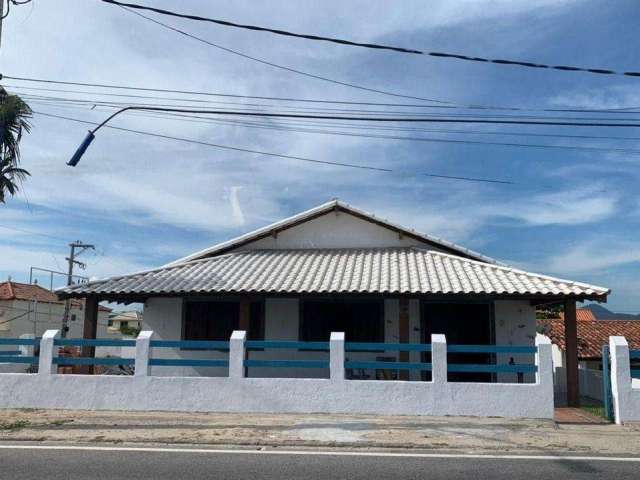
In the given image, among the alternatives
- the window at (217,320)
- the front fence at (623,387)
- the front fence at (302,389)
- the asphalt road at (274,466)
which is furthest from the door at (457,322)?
the asphalt road at (274,466)

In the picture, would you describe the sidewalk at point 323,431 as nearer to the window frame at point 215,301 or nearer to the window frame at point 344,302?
the window frame at point 344,302

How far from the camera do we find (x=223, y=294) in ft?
46.1

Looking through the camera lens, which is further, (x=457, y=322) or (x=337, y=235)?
(x=337, y=235)

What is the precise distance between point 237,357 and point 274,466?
182 inches

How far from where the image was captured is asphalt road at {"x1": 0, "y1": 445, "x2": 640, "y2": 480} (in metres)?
6.77

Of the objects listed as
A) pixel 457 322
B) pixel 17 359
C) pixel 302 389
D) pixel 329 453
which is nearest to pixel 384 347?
pixel 302 389

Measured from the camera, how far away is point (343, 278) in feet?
47.6

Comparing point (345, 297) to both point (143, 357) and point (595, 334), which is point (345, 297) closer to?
point (143, 357)

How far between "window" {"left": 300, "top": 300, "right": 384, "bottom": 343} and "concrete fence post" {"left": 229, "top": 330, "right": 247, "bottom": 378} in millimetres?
3739

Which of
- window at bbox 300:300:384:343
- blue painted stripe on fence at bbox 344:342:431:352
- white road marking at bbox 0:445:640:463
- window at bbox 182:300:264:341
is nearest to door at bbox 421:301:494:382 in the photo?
window at bbox 300:300:384:343

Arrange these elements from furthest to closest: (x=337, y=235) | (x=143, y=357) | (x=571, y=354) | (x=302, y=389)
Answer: (x=337, y=235) → (x=571, y=354) → (x=143, y=357) → (x=302, y=389)

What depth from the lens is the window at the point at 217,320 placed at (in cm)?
1569

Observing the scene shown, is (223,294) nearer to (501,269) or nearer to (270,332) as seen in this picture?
(270,332)

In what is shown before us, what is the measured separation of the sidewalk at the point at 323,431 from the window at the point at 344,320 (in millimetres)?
4394
